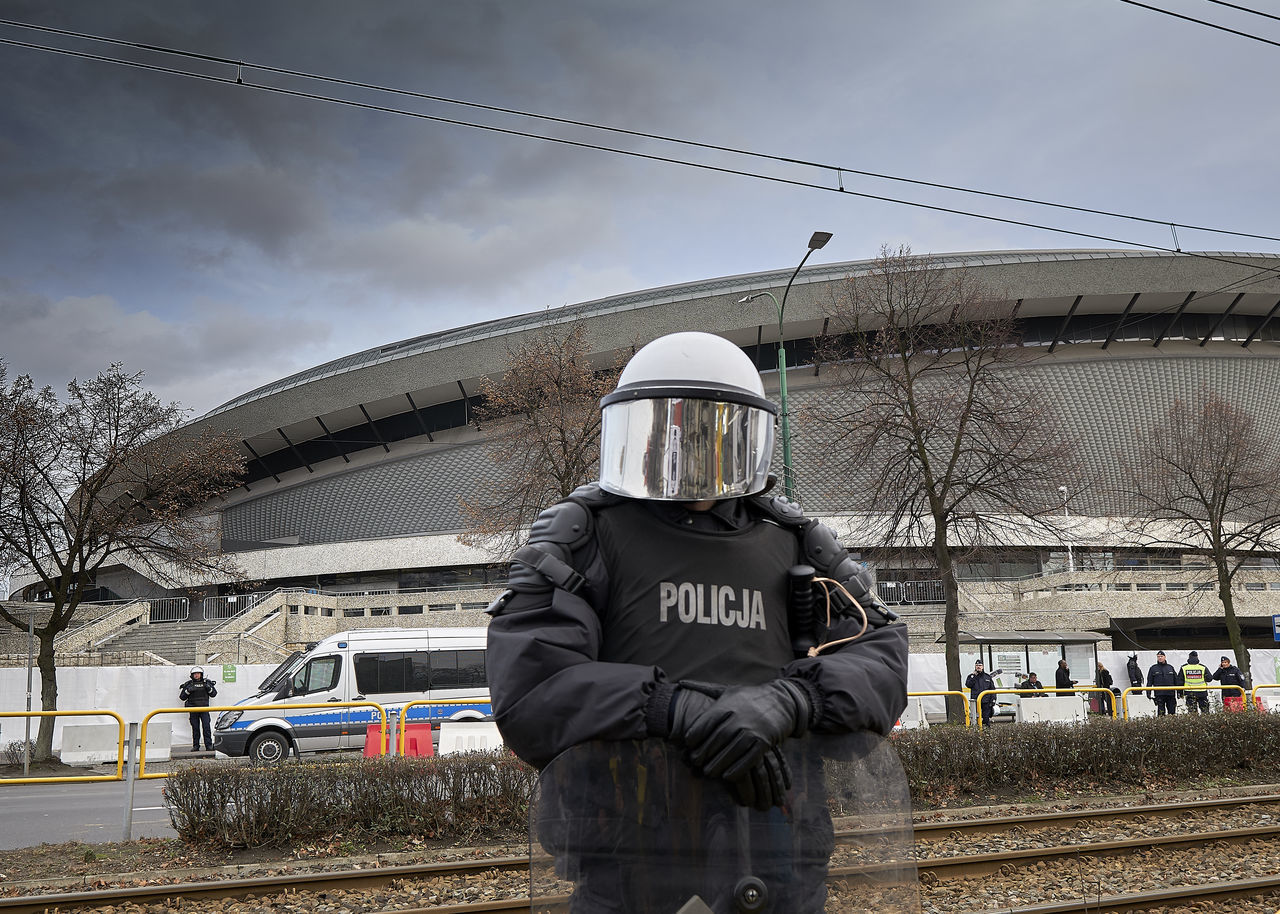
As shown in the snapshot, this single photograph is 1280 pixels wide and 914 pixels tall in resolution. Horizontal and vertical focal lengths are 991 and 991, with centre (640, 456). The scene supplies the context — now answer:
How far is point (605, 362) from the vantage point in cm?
4884

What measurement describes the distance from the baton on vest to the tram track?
190 inches

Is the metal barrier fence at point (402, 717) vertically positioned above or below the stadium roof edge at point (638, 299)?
below

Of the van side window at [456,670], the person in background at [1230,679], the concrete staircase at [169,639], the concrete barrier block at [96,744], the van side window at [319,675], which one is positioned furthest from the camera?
the concrete staircase at [169,639]

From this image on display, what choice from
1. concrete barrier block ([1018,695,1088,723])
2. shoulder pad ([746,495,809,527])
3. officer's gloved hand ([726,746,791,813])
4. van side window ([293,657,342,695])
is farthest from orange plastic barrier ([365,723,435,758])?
officer's gloved hand ([726,746,791,813])

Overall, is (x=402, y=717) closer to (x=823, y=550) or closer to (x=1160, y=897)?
(x=1160, y=897)

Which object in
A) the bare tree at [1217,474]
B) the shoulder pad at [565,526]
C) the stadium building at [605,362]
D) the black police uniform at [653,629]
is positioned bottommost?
the black police uniform at [653,629]

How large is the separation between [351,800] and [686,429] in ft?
27.5

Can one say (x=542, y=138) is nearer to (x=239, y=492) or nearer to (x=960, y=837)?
(x=960, y=837)

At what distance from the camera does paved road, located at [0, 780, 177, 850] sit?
33.8ft

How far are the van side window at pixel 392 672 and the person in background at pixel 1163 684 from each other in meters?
14.6

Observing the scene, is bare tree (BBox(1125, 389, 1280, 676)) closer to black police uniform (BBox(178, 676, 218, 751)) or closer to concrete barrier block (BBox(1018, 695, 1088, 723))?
concrete barrier block (BBox(1018, 695, 1088, 723))

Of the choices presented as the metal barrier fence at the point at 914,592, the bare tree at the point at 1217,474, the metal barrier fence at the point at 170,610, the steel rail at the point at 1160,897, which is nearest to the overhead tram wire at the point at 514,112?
the steel rail at the point at 1160,897

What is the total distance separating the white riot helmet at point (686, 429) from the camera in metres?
2.26

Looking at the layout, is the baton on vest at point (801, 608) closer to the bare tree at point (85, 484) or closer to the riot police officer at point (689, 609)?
the riot police officer at point (689, 609)
